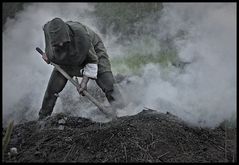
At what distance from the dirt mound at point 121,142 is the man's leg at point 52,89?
0.56 metres

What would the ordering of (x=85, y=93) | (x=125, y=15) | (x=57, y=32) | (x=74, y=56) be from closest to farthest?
(x=57, y=32)
(x=74, y=56)
(x=85, y=93)
(x=125, y=15)

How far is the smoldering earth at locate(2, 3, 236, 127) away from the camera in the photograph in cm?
815

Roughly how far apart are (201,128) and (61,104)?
10.7 ft

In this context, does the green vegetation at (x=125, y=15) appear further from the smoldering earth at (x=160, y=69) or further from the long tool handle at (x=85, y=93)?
the long tool handle at (x=85, y=93)

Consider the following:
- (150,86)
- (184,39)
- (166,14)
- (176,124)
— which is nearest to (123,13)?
(166,14)

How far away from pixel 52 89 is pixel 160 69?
3.31 meters

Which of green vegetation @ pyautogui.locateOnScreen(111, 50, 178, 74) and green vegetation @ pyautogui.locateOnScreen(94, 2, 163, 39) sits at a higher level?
green vegetation @ pyautogui.locateOnScreen(94, 2, 163, 39)

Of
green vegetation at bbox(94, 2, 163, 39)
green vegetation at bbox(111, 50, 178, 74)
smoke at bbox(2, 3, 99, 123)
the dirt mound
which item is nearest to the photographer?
the dirt mound

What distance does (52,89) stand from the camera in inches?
278

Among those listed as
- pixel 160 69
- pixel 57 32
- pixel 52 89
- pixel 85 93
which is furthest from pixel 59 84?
pixel 160 69

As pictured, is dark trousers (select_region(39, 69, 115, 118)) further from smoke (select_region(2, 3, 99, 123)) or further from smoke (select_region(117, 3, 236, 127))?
smoke (select_region(2, 3, 99, 123))

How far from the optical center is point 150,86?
909 cm

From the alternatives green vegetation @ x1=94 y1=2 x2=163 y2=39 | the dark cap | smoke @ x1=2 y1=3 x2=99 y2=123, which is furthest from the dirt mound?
green vegetation @ x1=94 y1=2 x2=163 y2=39

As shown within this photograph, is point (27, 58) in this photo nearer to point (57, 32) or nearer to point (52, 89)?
Answer: point (52, 89)
